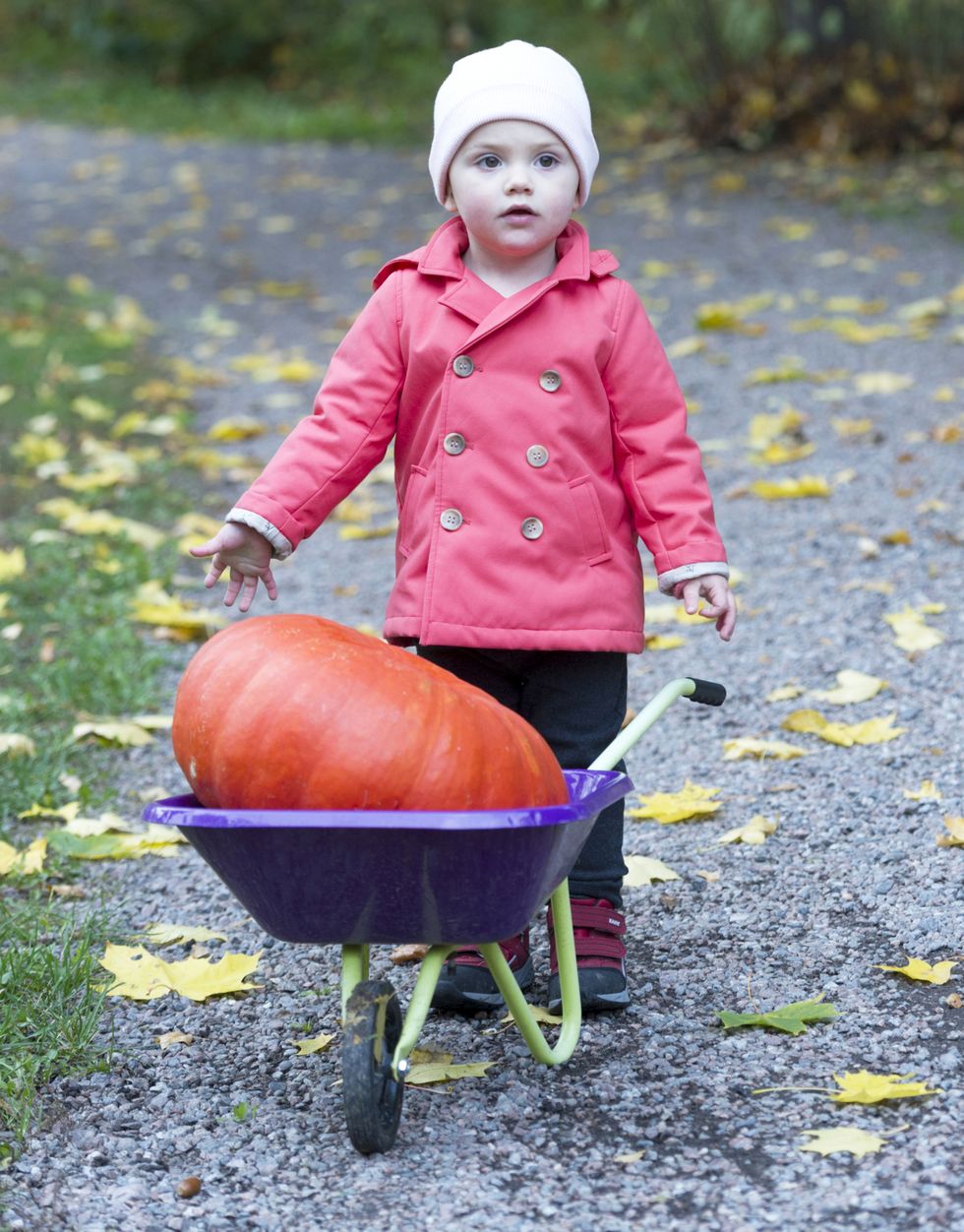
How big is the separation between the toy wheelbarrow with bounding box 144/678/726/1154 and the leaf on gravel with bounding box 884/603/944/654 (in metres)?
1.85

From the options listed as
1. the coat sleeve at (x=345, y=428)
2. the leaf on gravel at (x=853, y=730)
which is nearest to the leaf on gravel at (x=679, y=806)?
the leaf on gravel at (x=853, y=730)

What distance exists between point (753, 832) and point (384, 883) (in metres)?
1.21

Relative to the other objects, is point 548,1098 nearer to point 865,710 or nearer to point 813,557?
point 865,710

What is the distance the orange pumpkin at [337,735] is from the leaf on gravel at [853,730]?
1.41 m

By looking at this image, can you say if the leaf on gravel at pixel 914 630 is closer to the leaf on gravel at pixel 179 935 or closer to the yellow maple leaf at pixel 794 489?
the yellow maple leaf at pixel 794 489

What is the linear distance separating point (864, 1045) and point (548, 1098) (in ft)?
1.50

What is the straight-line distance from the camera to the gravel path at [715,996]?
2029 mm

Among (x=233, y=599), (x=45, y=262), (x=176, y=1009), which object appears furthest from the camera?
(x=45, y=262)

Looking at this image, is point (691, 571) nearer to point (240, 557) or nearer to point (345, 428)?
point (345, 428)

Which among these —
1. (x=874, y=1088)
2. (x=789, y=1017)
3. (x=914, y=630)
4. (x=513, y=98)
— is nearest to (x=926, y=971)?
(x=789, y=1017)

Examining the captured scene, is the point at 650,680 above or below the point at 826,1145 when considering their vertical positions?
below

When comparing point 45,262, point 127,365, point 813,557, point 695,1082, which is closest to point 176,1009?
point 695,1082

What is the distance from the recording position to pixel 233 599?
8.00ft

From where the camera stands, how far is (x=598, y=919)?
2.59m
